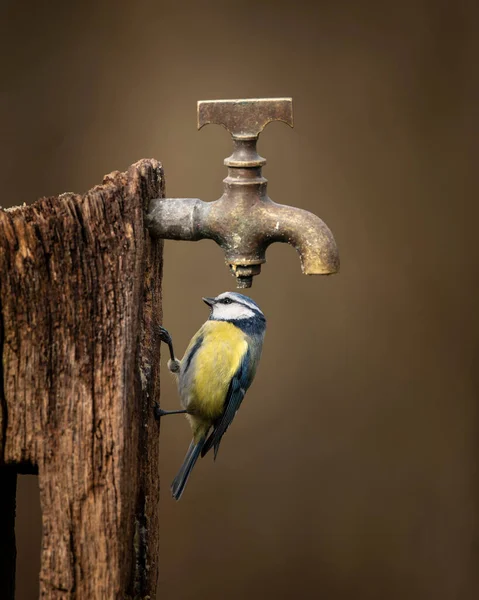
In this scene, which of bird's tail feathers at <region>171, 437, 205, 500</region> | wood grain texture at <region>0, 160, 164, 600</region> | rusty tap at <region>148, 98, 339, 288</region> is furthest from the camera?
bird's tail feathers at <region>171, 437, 205, 500</region>

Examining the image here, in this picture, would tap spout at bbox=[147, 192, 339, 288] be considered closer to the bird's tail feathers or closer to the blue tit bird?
the blue tit bird

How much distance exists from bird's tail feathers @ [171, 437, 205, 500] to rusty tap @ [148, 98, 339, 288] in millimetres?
679

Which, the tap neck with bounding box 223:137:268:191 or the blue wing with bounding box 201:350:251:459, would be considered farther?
the blue wing with bounding box 201:350:251:459

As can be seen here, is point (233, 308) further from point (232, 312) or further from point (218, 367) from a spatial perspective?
point (218, 367)

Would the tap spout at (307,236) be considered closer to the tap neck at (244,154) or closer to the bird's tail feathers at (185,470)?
the tap neck at (244,154)

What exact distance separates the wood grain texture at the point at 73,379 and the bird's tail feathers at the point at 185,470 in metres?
0.64

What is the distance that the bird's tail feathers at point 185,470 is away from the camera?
2.00 metres

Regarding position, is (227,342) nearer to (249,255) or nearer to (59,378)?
(249,255)

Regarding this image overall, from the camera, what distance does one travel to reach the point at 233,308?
6.79 ft

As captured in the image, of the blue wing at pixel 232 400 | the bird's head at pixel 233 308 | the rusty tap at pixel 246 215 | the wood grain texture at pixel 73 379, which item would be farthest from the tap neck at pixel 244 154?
the blue wing at pixel 232 400

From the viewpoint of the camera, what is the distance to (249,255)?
146 centimetres

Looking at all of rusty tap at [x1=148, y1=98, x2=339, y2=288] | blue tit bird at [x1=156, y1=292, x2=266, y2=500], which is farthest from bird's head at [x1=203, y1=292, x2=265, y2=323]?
rusty tap at [x1=148, y1=98, x2=339, y2=288]

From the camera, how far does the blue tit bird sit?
207 centimetres

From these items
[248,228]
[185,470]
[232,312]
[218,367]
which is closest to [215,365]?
[218,367]
